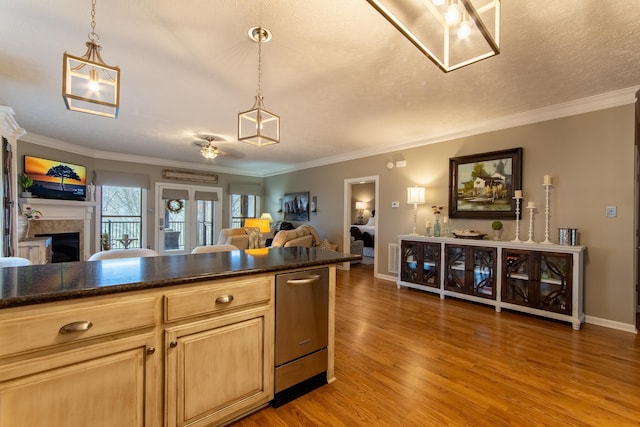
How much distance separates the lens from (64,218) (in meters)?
5.22

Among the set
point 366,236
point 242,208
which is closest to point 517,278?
point 366,236

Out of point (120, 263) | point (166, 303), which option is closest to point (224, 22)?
point (120, 263)

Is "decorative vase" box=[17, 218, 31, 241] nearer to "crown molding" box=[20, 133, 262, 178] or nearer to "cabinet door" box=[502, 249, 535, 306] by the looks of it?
"crown molding" box=[20, 133, 262, 178]

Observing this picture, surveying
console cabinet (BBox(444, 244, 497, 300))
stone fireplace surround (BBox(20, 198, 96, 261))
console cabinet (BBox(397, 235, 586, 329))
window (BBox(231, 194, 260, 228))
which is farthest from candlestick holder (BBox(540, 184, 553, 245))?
stone fireplace surround (BBox(20, 198, 96, 261))

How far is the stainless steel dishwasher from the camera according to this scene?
1713 millimetres

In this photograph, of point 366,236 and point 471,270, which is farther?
point 366,236

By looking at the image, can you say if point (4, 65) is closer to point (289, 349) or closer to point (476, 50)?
point (289, 349)

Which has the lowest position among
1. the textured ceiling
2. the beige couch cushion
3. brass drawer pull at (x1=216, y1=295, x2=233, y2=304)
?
the beige couch cushion

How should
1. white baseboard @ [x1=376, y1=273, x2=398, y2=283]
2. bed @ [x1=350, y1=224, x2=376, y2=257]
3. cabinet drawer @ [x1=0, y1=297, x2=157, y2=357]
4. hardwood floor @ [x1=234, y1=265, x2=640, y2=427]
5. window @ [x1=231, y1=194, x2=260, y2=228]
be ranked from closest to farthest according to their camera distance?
cabinet drawer @ [x1=0, y1=297, x2=157, y2=357], hardwood floor @ [x1=234, y1=265, x2=640, y2=427], white baseboard @ [x1=376, y1=273, x2=398, y2=283], bed @ [x1=350, y1=224, x2=376, y2=257], window @ [x1=231, y1=194, x2=260, y2=228]

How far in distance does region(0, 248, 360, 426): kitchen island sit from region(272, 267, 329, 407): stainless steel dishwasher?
0.20ft

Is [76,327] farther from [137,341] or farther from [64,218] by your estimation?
[64,218]

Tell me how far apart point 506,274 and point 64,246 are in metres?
7.20

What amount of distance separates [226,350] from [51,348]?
0.71 metres

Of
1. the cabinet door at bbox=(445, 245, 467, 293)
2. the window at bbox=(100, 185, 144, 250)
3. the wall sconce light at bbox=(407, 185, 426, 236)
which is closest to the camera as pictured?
the cabinet door at bbox=(445, 245, 467, 293)
